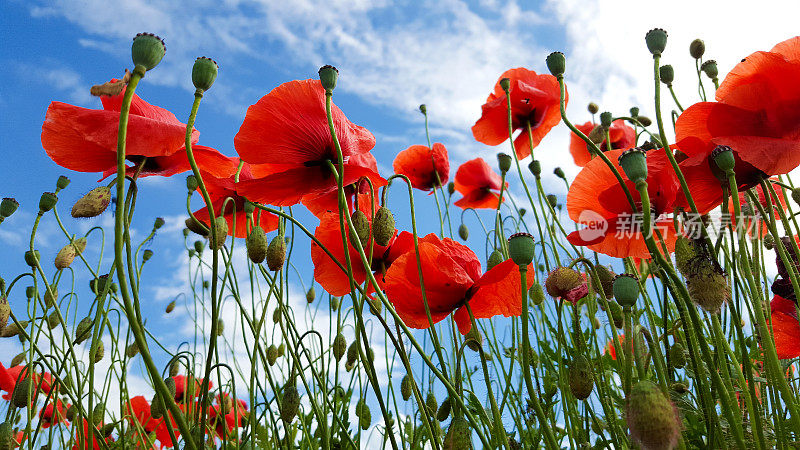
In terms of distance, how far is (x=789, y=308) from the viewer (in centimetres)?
168

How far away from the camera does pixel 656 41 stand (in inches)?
43.2

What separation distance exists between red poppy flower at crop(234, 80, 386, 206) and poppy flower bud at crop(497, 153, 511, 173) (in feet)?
2.88

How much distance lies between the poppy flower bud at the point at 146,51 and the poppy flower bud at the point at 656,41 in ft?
2.83

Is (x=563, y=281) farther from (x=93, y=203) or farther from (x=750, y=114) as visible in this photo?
(x=93, y=203)

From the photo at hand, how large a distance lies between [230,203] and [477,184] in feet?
5.08

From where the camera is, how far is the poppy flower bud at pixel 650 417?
29.1 inches

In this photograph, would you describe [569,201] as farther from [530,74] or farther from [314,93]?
[530,74]

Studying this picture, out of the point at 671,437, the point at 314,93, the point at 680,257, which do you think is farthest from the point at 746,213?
the point at 314,93

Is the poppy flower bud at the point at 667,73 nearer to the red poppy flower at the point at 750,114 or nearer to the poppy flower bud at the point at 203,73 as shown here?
the red poppy flower at the point at 750,114

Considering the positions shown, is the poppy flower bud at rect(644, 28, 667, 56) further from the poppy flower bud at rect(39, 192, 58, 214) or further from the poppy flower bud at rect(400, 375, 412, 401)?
the poppy flower bud at rect(39, 192, 58, 214)

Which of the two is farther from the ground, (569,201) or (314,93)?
(314,93)

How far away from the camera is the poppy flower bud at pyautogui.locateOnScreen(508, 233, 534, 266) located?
965 mm

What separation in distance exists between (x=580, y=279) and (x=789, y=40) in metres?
0.73

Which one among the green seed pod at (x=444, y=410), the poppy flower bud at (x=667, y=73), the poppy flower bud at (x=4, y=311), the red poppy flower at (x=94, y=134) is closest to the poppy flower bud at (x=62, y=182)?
the poppy flower bud at (x=4, y=311)
